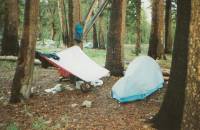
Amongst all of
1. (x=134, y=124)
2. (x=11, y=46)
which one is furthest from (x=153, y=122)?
(x=11, y=46)

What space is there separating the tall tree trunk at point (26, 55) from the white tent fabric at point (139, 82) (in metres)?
2.54

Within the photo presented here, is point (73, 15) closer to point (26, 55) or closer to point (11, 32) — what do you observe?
point (26, 55)

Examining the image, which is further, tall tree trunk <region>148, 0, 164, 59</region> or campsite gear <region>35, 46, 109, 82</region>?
tall tree trunk <region>148, 0, 164, 59</region>

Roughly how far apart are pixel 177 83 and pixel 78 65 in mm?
4521

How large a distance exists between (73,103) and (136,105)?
1770 mm

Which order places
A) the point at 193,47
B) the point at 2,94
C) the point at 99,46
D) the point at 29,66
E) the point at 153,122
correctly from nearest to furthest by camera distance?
the point at 193,47 < the point at 153,122 < the point at 29,66 < the point at 2,94 < the point at 99,46

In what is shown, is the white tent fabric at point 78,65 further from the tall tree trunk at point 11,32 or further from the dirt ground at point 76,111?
the tall tree trunk at point 11,32

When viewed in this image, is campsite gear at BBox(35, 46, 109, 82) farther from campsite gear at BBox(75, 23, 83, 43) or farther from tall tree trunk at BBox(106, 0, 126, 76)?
tall tree trunk at BBox(106, 0, 126, 76)

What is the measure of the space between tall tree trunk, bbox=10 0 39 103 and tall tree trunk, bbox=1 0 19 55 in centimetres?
886

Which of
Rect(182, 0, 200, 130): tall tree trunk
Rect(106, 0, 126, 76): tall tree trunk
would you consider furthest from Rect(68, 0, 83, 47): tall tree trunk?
Rect(182, 0, 200, 130): tall tree trunk

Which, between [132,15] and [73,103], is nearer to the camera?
[73,103]

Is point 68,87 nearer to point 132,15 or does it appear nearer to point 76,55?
point 76,55

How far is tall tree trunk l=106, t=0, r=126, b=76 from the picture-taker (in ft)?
45.2

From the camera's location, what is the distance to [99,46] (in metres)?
33.9
